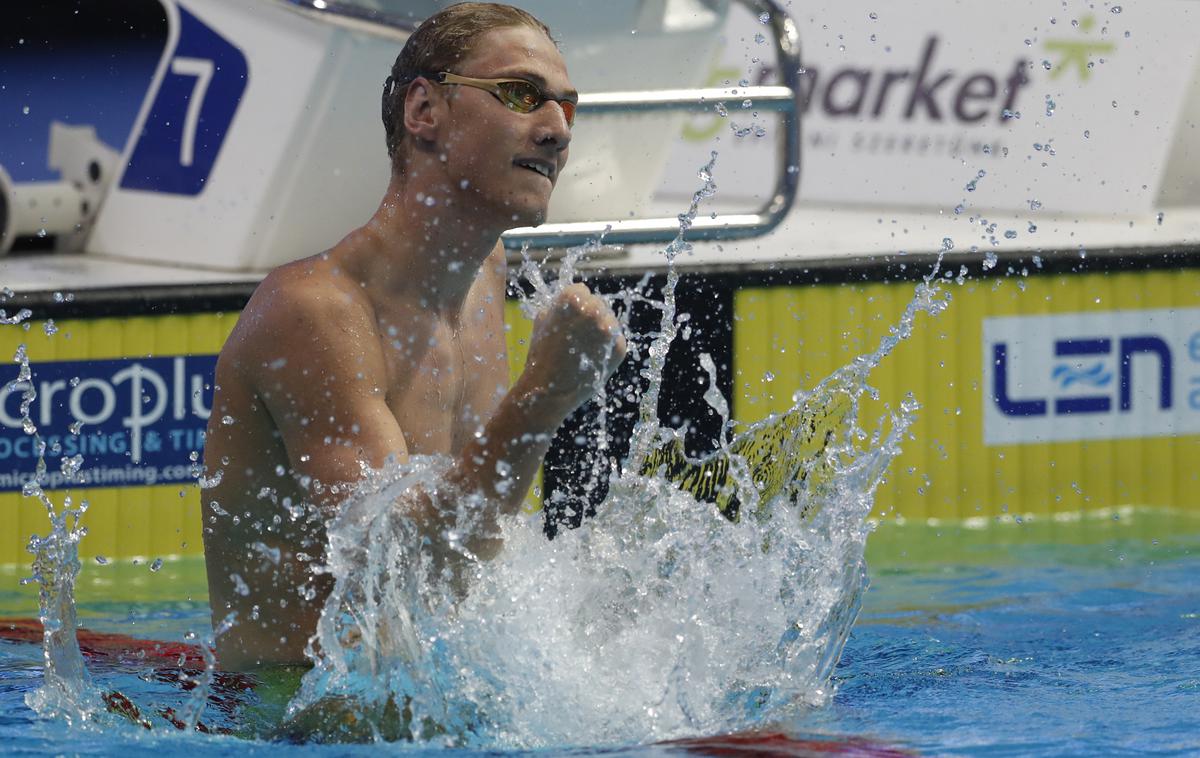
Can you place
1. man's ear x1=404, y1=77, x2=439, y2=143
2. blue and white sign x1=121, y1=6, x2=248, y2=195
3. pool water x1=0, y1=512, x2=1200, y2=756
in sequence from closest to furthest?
man's ear x1=404, y1=77, x2=439, y2=143 < pool water x1=0, y1=512, x2=1200, y2=756 < blue and white sign x1=121, y1=6, x2=248, y2=195

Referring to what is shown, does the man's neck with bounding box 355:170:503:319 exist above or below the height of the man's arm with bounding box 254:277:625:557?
above

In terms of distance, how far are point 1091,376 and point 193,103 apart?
2736 millimetres

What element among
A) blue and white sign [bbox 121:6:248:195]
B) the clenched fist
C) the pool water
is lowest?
the pool water

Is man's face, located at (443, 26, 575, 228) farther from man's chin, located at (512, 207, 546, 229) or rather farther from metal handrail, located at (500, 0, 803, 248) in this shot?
metal handrail, located at (500, 0, 803, 248)

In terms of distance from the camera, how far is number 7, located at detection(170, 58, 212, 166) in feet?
16.8

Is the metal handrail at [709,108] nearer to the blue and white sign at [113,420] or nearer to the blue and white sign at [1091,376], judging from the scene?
the blue and white sign at [1091,376]

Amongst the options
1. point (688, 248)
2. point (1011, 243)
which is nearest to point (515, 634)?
point (688, 248)

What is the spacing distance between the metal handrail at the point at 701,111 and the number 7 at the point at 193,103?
1.32 feet

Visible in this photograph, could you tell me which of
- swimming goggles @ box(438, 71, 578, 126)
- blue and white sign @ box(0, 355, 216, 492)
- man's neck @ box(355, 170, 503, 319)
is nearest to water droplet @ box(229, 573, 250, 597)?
man's neck @ box(355, 170, 503, 319)

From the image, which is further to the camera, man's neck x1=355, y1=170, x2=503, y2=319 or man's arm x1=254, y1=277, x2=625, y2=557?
man's neck x1=355, y1=170, x2=503, y2=319

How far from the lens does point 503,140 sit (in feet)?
8.45

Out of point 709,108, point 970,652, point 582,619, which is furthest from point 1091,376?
point 582,619

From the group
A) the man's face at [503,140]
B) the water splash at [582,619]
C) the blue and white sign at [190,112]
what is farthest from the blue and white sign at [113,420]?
the man's face at [503,140]

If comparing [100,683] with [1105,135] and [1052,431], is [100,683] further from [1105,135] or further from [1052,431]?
[1105,135]
